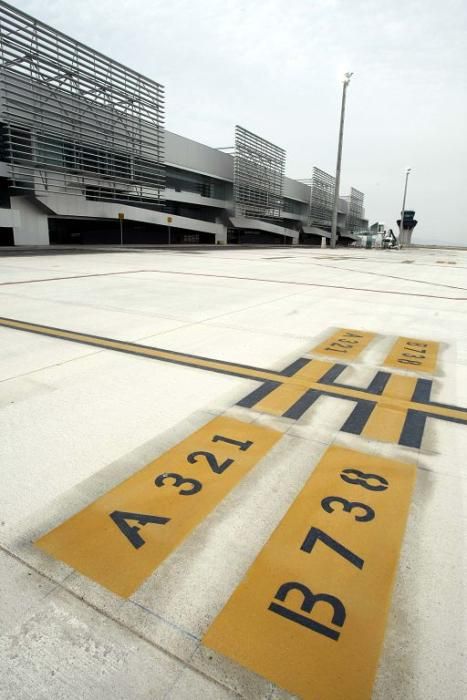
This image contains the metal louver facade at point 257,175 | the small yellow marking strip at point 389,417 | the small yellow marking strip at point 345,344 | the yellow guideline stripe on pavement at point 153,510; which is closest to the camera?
the yellow guideline stripe on pavement at point 153,510

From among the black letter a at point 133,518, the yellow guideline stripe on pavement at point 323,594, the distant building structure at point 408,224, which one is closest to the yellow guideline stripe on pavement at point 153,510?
the black letter a at point 133,518

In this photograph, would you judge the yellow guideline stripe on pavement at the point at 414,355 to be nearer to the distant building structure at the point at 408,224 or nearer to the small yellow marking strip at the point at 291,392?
the small yellow marking strip at the point at 291,392

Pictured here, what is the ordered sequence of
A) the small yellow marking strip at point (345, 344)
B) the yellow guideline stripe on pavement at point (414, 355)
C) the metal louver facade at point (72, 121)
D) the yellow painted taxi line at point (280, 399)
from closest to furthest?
the yellow painted taxi line at point (280, 399) < the yellow guideline stripe on pavement at point (414, 355) < the small yellow marking strip at point (345, 344) < the metal louver facade at point (72, 121)

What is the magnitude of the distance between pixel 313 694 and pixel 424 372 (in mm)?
3955

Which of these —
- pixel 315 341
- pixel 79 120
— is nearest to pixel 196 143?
pixel 79 120

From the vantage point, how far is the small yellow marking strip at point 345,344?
212 inches

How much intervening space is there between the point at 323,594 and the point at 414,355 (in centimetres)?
419

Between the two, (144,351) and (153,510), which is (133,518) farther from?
(144,351)

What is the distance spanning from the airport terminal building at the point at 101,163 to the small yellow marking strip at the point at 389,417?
25.5m

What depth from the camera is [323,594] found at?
6.13 ft

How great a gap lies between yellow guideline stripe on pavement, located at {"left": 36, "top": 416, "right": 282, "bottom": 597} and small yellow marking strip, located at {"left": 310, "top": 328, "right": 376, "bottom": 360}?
238 centimetres

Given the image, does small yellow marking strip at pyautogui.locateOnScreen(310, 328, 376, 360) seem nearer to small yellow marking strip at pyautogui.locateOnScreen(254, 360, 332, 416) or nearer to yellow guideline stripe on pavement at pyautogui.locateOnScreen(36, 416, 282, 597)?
small yellow marking strip at pyautogui.locateOnScreen(254, 360, 332, 416)

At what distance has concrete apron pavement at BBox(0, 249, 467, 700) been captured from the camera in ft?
5.15

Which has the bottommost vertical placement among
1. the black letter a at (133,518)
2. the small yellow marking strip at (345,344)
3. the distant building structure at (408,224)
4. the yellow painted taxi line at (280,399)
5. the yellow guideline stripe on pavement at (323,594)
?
the yellow guideline stripe on pavement at (323,594)
